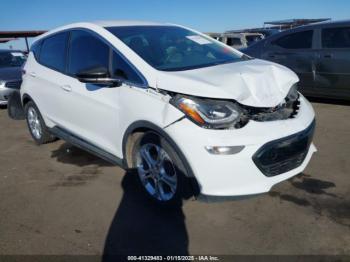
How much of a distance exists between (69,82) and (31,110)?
1.73 meters

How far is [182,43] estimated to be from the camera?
12.8 ft

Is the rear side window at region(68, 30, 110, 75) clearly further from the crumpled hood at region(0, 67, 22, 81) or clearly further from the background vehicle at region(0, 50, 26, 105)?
the crumpled hood at region(0, 67, 22, 81)

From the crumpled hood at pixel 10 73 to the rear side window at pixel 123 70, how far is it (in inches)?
236

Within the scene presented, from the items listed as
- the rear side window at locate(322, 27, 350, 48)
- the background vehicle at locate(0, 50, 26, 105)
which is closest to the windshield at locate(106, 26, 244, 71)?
the rear side window at locate(322, 27, 350, 48)

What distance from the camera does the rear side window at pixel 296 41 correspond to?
6.90 metres

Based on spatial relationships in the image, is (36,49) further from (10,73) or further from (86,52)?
(10,73)

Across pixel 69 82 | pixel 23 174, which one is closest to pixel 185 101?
pixel 69 82

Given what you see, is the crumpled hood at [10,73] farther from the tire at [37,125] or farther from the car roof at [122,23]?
the car roof at [122,23]

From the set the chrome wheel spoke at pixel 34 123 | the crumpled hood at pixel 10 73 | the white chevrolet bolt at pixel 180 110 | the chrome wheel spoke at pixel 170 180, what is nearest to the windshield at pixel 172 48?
the white chevrolet bolt at pixel 180 110

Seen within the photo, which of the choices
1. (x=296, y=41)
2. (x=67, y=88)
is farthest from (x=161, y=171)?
(x=296, y=41)

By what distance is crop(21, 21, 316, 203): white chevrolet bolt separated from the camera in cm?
278

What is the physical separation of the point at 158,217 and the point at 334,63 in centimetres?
486

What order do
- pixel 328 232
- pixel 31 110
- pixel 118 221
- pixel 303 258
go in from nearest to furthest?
1. pixel 303 258
2. pixel 328 232
3. pixel 118 221
4. pixel 31 110

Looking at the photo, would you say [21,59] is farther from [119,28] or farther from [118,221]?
[118,221]
